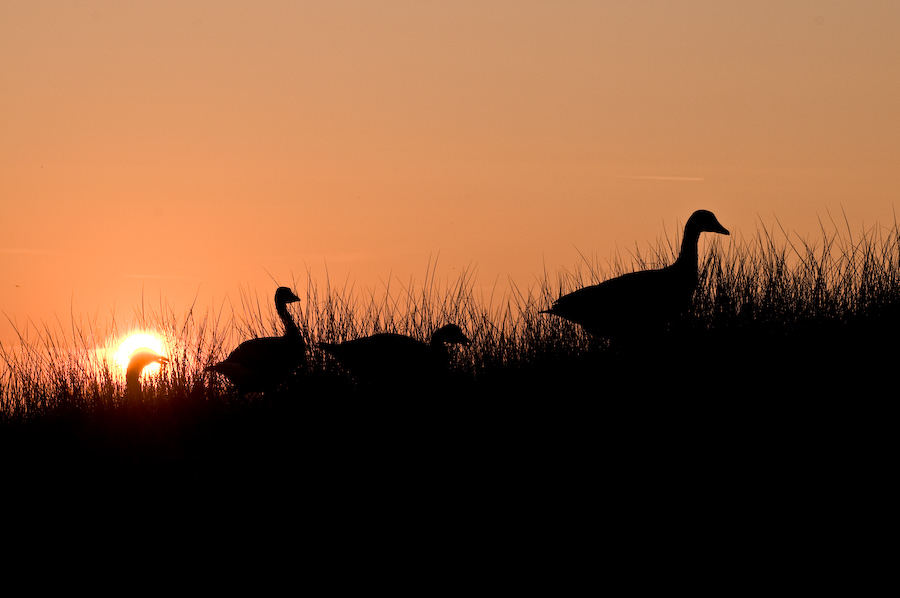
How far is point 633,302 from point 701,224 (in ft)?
4.13

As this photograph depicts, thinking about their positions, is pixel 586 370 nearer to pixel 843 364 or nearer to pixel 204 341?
pixel 843 364

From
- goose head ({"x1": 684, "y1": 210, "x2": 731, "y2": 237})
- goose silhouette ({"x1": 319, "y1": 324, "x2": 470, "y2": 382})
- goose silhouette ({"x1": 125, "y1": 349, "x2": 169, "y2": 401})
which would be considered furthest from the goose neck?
goose head ({"x1": 684, "y1": 210, "x2": 731, "y2": 237})

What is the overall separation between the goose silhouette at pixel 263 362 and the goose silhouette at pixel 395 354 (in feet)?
1.37

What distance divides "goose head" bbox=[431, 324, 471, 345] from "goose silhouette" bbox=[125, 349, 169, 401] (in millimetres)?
2849

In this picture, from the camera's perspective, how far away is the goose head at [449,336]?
29.2 feet

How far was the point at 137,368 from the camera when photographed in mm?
9828

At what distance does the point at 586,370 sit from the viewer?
742 cm

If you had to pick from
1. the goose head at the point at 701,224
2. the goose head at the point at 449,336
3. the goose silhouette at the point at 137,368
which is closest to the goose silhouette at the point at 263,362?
the goose silhouette at the point at 137,368

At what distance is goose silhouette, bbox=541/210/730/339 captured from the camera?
793 cm

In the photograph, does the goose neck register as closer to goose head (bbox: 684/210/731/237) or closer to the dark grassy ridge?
the dark grassy ridge

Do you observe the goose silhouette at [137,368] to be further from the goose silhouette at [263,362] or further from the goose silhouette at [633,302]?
the goose silhouette at [633,302]

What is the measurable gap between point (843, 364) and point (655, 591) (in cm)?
286

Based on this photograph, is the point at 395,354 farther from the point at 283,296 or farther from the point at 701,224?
the point at 701,224

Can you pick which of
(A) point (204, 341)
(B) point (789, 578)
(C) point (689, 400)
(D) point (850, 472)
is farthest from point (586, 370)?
(A) point (204, 341)
